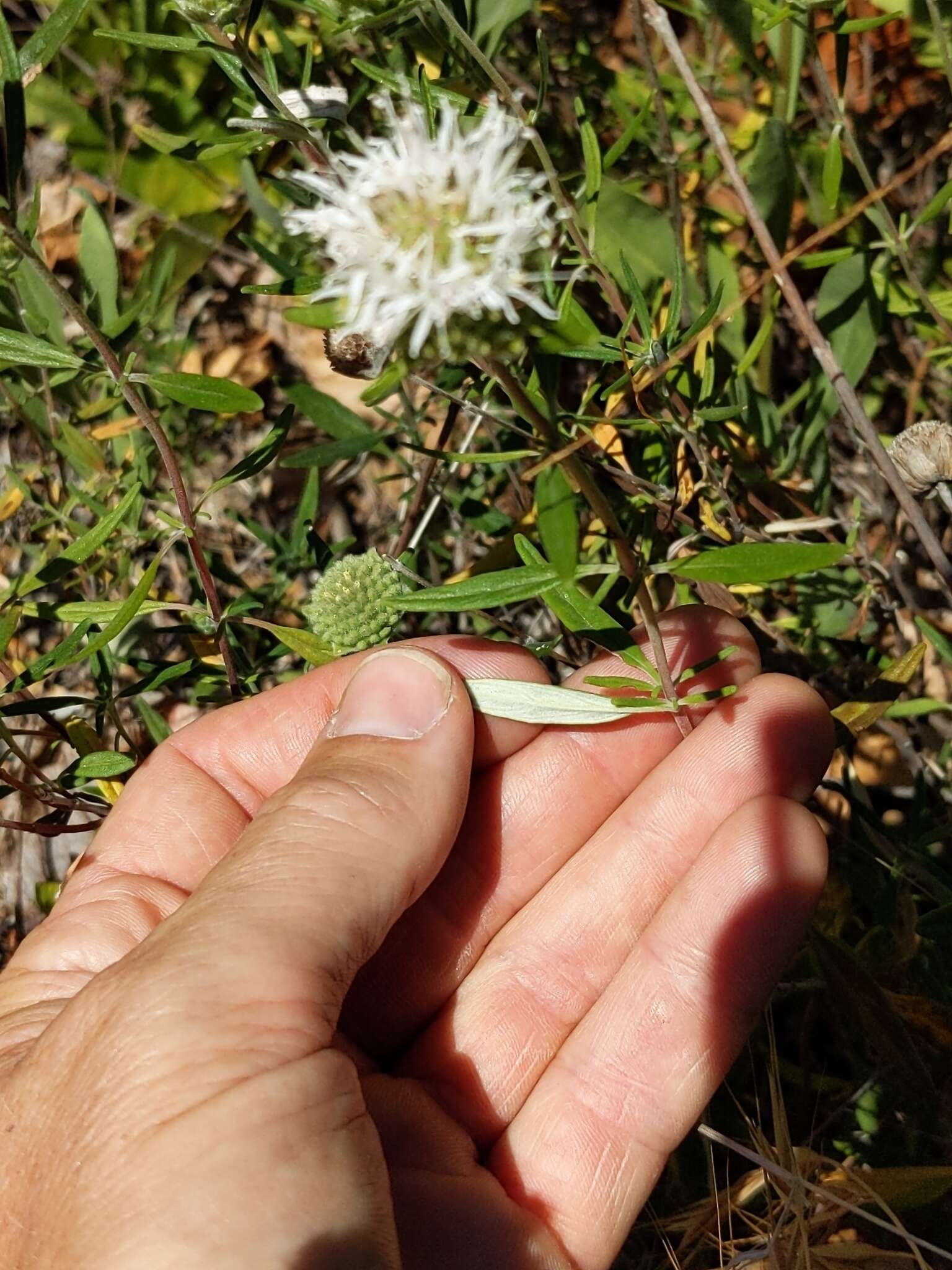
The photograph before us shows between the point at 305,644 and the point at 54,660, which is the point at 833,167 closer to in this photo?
the point at 305,644

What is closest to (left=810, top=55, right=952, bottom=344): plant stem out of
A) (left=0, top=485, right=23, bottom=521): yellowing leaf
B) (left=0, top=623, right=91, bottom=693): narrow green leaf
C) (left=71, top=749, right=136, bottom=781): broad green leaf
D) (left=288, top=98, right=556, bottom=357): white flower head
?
(left=288, top=98, right=556, bottom=357): white flower head

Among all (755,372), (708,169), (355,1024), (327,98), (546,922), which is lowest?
(355,1024)

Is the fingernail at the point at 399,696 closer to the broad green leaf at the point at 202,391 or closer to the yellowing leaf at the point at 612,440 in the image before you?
the broad green leaf at the point at 202,391

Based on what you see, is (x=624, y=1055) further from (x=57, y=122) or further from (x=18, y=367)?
(x=57, y=122)

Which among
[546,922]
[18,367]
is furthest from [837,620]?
[18,367]

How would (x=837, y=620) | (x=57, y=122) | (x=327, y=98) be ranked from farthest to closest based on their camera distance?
(x=57, y=122) → (x=837, y=620) → (x=327, y=98)

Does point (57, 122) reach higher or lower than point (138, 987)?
higher

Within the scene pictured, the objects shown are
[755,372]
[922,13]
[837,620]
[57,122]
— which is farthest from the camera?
[57,122]
